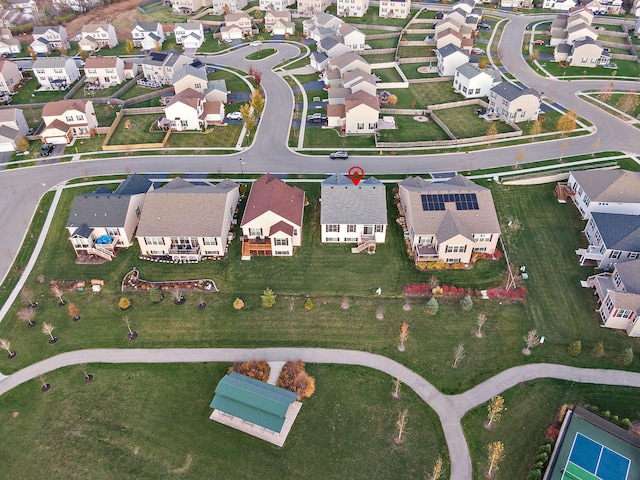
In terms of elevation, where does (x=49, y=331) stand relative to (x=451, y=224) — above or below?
below

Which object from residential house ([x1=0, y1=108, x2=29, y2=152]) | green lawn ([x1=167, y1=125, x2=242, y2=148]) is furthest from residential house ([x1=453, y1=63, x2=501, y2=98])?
residential house ([x1=0, y1=108, x2=29, y2=152])

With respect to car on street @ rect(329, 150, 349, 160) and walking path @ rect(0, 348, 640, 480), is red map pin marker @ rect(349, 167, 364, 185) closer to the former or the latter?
car on street @ rect(329, 150, 349, 160)

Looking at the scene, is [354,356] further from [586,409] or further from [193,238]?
[193,238]

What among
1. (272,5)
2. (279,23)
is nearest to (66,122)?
(279,23)

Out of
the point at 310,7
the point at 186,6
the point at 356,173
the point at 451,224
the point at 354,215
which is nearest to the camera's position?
the point at 451,224

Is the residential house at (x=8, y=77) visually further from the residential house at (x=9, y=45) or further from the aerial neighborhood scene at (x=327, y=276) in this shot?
the residential house at (x=9, y=45)

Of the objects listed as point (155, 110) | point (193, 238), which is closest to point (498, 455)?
point (193, 238)

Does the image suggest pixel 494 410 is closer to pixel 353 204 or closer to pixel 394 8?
pixel 353 204
